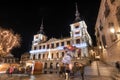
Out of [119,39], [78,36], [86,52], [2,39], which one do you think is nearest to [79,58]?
[86,52]

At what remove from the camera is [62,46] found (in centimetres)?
4028

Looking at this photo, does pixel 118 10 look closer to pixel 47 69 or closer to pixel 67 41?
pixel 67 41

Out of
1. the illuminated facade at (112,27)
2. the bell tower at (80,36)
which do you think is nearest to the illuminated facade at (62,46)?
the bell tower at (80,36)

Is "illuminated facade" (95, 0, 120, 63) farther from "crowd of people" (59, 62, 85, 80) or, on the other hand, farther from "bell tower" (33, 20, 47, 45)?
"bell tower" (33, 20, 47, 45)

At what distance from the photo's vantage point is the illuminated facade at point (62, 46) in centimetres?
3606

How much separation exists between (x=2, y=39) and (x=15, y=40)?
4.88 ft

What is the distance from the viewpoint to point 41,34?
173ft

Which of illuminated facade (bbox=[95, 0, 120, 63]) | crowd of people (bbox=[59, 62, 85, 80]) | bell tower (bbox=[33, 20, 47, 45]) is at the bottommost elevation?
crowd of people (bbox=[59, 62, 85, 80])

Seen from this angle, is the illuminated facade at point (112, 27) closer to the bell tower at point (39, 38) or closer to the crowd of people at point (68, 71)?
the crowd of people at point (68, 71)

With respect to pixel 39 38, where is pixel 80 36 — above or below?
below

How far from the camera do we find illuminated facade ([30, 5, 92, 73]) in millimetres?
36062

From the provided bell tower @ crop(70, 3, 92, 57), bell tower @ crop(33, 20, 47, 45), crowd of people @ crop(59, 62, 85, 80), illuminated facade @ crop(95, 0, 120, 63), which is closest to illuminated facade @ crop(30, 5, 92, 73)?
bell tower @ crop(70, 3, 92, 57)

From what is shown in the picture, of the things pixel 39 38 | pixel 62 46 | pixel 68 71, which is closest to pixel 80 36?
pixel 62 46

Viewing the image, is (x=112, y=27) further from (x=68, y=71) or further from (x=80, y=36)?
(x=80, y=36)
